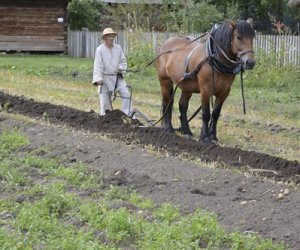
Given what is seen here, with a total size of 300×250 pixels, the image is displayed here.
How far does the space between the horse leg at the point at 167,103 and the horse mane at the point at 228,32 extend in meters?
1.86

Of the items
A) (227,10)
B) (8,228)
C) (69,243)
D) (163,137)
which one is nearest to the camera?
(69,243)

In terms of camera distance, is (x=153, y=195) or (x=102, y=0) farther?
(x=102, y=0)

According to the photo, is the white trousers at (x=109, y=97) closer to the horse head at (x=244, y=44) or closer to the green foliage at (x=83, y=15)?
the horse head at (x=244, y=44)

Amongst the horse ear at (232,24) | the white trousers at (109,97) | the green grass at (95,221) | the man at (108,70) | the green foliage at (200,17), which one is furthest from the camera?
the green foliage at (200,17)

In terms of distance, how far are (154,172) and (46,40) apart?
3162 centimetres

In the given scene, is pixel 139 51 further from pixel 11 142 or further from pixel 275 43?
pixel 11 142

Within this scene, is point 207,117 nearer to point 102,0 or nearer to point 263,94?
point 263,94

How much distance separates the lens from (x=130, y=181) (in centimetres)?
988

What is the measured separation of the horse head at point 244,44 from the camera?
11.7m

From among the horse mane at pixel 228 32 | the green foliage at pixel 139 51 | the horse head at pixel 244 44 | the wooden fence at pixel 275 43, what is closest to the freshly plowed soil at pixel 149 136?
the horse head at pixel 244 44

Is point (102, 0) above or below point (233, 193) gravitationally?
above

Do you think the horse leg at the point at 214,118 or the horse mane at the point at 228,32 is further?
the horse leg at the point at 214,118

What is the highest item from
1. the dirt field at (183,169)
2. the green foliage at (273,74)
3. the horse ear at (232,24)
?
the horse ear at (232,24)

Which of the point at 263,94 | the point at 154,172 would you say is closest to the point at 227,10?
the point at 263,94
